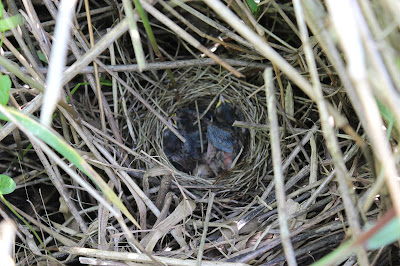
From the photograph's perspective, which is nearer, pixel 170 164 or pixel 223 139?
pixel 170 164

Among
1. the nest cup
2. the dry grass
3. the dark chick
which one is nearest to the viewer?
the dry grass

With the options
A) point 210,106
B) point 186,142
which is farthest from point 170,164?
point 210,106

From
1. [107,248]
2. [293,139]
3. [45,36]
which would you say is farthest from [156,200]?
[45,36]

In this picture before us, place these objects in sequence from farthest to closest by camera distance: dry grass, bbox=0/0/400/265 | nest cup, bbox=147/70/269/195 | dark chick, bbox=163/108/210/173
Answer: dark chick, bbox=163/108/210/173
nest cup, bbox=147/70/269/195
dry grass, bbox=0/0/400/265

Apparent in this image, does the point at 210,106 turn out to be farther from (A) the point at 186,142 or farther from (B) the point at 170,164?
(B) the point at 170,164

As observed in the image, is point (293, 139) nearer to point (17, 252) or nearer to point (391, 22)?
point (391, 22)

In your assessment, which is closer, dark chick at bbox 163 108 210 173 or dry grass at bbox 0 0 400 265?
dry grass at bbox 0 0 400 265
